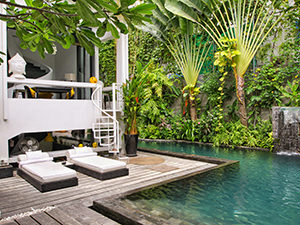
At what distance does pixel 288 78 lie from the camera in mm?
8281

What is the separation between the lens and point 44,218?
8.72 ft

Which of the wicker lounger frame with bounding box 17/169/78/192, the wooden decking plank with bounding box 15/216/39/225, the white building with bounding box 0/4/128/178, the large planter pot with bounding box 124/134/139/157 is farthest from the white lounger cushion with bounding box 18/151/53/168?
the wooden decking plank with bounding box 15/216/39/225

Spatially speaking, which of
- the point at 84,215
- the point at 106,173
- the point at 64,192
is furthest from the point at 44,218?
the point at 106,173

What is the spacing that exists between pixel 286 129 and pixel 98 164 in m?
5.41

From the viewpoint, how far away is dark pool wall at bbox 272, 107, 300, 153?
6.94m

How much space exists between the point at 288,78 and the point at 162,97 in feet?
17.2

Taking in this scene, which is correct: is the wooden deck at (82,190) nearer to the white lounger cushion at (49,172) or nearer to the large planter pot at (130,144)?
the white lounger cushion at (49,172)

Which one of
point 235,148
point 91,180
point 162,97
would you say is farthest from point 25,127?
point 162,97

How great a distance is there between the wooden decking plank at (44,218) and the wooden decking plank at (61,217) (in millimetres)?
38

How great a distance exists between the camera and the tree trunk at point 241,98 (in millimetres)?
8305

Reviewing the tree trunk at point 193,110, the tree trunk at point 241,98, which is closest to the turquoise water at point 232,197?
the tree trunk at point 241,98

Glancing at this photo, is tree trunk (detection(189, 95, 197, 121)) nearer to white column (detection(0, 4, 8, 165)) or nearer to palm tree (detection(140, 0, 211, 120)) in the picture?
palm tree (detection(140, 0, 211, 120))

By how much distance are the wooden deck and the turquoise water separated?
30 centimetres

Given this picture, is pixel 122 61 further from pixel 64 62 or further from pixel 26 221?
pixel 26 221
